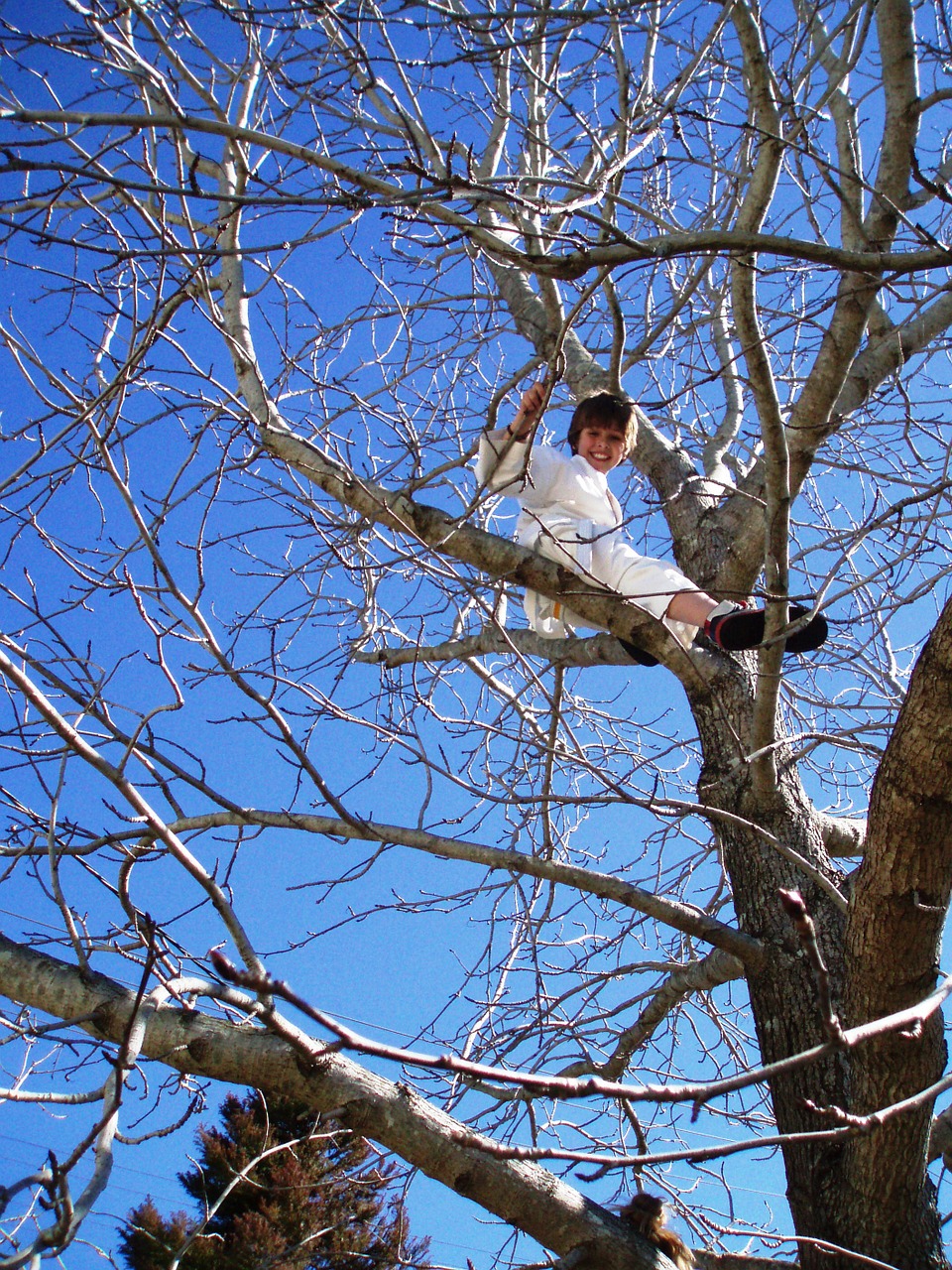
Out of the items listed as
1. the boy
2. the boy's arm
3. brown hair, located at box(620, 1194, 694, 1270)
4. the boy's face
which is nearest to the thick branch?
brown hair, located at box(620, 1194, 694, 1270)

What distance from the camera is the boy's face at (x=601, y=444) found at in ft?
12.5

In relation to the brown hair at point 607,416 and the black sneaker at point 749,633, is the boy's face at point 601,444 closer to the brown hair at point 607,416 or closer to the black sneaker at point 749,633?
the brown hair at point 607,416

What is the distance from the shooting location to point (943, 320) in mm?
3234

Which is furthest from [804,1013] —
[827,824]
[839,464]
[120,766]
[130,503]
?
[130,503]

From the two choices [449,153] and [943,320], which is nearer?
[449,153]

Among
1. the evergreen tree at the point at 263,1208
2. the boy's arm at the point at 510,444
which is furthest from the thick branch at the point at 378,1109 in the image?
the evergreen tree at the point at 263,1208

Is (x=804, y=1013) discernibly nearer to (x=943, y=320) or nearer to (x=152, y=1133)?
(x=152, y=1133)

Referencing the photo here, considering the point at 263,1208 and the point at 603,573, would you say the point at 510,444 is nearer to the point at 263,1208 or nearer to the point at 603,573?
the point at 603,573

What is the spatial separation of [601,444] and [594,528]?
0.45 metres

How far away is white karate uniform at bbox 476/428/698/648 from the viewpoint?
3154 millimetres

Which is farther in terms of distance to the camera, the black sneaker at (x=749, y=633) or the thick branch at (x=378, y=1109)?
the black sneaker at (x=749, y=633)

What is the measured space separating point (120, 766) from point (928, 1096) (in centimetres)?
137

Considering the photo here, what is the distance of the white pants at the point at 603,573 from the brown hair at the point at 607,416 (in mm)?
421

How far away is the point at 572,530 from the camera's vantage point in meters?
3.51
